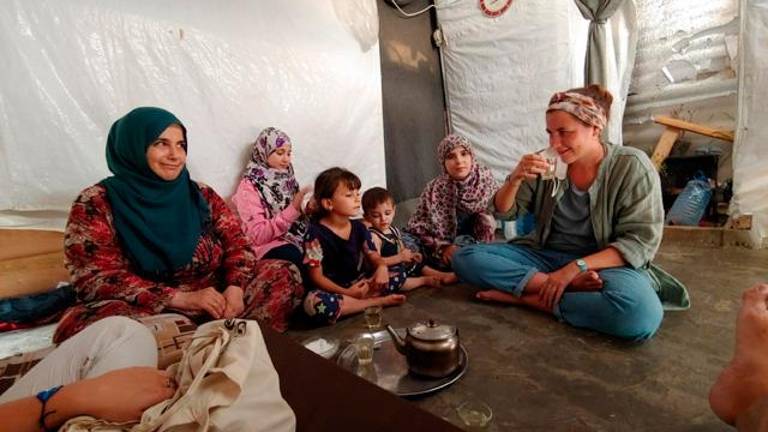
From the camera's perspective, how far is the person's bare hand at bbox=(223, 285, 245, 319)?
154 centimetres

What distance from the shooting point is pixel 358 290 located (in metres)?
2.04

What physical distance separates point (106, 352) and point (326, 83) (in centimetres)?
235

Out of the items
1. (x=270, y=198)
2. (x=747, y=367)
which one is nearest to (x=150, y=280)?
(x=270, y=198)

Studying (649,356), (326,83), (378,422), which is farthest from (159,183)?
(649,356)

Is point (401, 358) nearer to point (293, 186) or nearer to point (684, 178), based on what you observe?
point (293, 186)

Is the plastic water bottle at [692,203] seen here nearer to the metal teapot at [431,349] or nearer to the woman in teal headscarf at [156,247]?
the metal teapot at [431,349]

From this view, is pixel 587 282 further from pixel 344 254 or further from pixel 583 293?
pixel 344 254

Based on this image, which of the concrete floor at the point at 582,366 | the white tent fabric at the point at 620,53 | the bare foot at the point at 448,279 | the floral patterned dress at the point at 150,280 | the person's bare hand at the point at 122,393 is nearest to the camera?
the person's bare hand at the point at 122,393

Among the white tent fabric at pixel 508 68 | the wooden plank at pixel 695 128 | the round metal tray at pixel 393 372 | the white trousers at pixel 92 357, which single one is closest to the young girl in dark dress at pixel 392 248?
the round metal tray at pixel 393 372

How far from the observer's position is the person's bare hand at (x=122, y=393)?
23.2 inches

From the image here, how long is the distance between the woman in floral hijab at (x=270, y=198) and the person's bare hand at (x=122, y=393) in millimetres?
1488

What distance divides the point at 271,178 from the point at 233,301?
966 mm

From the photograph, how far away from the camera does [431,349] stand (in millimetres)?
1116

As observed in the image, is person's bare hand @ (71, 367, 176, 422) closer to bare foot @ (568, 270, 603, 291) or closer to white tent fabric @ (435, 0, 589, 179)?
bare foot @ (568, 270, 603, 291)
